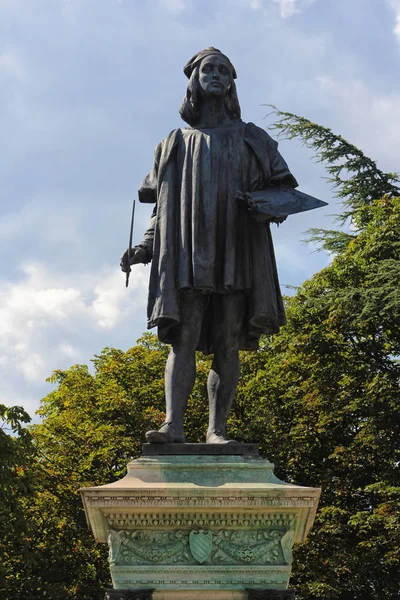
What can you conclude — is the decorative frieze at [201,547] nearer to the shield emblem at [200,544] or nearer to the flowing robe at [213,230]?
the shield emblem at [200,544]

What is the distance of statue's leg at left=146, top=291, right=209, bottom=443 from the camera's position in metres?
8.12

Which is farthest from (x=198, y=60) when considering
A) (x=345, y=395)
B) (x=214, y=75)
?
(x=345, y=395)

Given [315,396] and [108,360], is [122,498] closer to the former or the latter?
[315,396]

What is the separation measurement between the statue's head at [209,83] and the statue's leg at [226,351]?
162 centimetres

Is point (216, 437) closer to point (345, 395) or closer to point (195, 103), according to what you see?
point (195, 103)

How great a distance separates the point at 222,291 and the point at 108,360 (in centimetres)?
2730

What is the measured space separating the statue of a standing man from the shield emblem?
93 cm

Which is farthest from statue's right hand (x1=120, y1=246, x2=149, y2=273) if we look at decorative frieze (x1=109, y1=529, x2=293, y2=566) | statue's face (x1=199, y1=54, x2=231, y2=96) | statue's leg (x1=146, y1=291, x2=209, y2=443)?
decorative frieze (x1=109, y1=529, x2=293, y2=566)

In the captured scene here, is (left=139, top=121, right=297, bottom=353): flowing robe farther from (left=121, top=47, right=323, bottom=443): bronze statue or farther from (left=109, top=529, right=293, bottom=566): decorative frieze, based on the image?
(left=109, top=529, right=293, bottom=566): decorative frieze

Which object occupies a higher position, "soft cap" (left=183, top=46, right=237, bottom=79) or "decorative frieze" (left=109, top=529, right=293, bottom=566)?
"soft cap" (left=183, top=46, right=237, bottom=79)

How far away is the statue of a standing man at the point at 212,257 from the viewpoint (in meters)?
8.17

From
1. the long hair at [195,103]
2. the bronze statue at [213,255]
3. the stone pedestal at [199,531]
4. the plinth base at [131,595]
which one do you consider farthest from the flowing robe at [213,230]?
the plinth base at [131,595]

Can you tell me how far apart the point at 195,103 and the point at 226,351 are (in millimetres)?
2103

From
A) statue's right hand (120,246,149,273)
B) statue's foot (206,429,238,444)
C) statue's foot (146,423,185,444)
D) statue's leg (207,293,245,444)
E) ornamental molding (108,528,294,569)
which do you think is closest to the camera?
ornamental molding (108,528,294,569)
